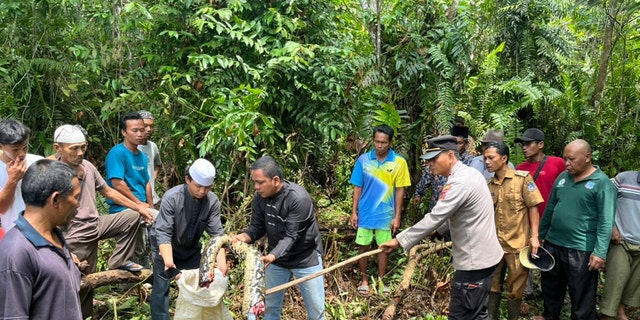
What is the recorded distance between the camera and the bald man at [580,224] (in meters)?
4.64

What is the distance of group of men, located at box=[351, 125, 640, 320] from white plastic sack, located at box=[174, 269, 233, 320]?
1.42 meters

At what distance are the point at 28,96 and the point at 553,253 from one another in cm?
607

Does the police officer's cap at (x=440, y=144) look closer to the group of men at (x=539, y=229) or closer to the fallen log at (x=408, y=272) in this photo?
the group of men at (x=539, y=229)

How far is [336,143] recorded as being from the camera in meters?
6.99

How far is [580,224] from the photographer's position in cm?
477

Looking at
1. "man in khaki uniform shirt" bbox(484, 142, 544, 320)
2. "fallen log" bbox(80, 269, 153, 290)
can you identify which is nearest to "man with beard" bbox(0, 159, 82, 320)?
"fallen log" bbox(80, 269, 153, 290)

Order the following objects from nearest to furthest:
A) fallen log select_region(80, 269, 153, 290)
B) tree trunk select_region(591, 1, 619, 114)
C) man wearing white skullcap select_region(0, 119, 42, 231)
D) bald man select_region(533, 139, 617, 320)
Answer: man wearing white skullcap select_region(0, 119, 42, 231) < fallen log select_region(80, 269, 153, 290) < bald man select_region(533, 139, 617, 320) < tree trunk select_region(591, 1, 619, 114)

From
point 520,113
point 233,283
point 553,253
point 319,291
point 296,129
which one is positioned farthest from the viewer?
point 520,113

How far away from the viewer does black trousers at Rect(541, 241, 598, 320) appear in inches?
188

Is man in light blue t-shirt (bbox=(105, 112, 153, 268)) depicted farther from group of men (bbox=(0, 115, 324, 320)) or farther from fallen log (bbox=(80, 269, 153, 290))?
fallen log (bbox=(80, 269, 153, 290))

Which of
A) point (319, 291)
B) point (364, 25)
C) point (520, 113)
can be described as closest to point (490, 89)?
point (520, 113)

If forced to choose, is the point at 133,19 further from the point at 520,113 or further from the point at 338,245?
the point at 520,113

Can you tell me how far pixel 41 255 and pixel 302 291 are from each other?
248 centimetres

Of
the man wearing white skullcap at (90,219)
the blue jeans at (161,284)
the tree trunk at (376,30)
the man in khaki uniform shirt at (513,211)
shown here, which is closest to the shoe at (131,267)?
the man wearing white skullcap at (90,219)
